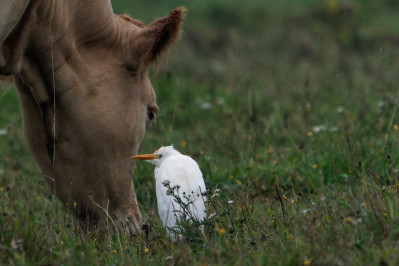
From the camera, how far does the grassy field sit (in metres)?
2.85

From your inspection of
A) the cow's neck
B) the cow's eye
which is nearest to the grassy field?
the cow's eye

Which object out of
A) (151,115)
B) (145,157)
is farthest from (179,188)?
(151,115)

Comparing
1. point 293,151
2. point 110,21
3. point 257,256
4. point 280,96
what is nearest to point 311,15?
point 280,96

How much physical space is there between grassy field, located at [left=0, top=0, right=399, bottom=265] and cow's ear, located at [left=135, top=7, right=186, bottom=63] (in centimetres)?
18

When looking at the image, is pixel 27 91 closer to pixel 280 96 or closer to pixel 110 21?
pixel 110 21

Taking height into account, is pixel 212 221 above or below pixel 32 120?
below

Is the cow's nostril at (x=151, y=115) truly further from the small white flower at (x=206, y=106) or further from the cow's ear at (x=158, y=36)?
the small white flower at (x=206, y=106)

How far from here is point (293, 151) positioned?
5.32 m

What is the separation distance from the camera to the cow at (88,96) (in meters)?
3.41

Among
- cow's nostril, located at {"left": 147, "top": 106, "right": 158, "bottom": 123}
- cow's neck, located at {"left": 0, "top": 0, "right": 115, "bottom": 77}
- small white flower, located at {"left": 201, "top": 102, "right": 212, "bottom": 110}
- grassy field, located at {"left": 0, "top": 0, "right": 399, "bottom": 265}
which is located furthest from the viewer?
small white flower, located at {"left": 201, "top": 102, "right": 212, "bottom": 110}

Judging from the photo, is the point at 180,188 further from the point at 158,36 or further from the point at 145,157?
the point at 158,36

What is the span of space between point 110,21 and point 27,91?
2.02 ft

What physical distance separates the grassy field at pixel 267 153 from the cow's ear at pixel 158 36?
0.18 meters

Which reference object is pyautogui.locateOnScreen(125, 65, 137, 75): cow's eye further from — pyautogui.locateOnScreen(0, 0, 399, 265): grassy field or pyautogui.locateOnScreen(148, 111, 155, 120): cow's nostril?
pyautogui.locateOnScreen(148, 111, 155, 120): cow's nostril
